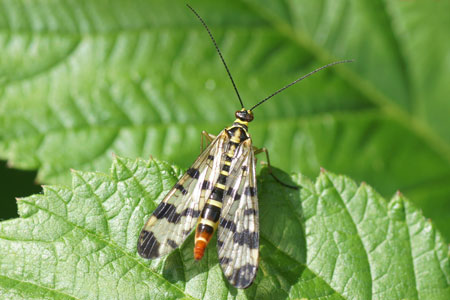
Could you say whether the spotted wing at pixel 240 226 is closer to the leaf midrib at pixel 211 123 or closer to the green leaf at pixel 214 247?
the green leaf at pixel 214 247

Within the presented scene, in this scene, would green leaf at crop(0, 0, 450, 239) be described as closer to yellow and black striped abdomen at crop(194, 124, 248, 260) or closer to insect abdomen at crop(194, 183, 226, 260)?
yellow and black striped abdomen at crop(194, 124, 248, 260)

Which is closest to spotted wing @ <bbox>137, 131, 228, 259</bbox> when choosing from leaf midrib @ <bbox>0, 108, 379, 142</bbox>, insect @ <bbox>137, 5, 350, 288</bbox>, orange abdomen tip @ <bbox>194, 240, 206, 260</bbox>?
insect @ <bbox>137, 5, 350, 288</bbox>

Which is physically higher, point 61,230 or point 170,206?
point 170,206

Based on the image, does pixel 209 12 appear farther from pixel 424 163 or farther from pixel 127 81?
pixel 424 163

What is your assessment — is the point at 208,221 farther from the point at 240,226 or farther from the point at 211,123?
the point at 211,123

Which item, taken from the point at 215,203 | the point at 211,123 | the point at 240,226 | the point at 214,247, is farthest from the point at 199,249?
the point at 211,123

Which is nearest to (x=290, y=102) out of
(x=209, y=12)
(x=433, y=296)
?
(x=209, y=12)
